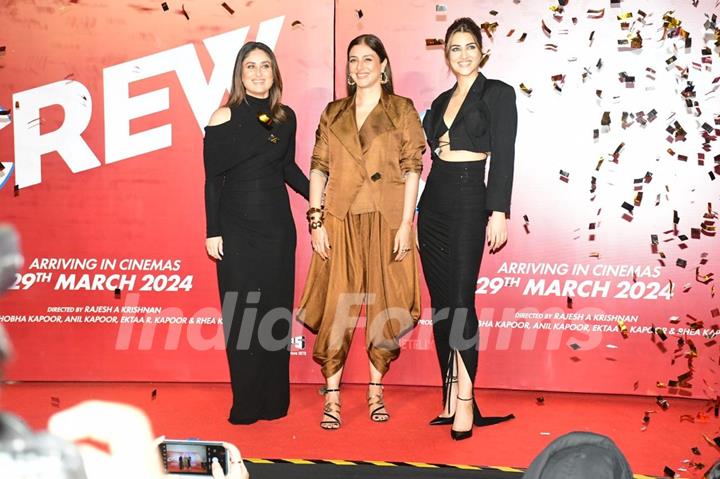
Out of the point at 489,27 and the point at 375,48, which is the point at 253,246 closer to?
the point at 375,48

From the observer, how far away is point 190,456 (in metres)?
2.41

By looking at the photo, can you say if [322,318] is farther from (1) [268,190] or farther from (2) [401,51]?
(2) [401,51]

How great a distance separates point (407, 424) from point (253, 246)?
1218mm

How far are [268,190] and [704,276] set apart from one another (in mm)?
2467

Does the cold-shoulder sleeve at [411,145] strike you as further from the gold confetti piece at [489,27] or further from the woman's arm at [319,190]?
the gold confetti piece at [489,27]

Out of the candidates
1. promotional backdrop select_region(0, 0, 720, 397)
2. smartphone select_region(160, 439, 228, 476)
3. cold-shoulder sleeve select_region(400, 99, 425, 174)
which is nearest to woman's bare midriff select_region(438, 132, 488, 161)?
cold-shoulder sleeve select_region(400, 99, 425, 174)

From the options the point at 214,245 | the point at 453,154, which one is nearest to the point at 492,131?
the point at 453,154

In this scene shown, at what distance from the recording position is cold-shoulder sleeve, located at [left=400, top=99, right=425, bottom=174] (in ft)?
13.0

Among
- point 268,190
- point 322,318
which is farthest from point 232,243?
point 322,318

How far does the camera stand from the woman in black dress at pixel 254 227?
402 cm

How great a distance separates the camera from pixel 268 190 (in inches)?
161

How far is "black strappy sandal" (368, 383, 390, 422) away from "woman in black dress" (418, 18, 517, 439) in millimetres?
374

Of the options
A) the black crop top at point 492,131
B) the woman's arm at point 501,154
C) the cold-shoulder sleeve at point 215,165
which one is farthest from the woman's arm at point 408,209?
the cold-shoulder sleeve at point 215,165

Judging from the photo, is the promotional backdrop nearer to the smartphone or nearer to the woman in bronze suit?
the woman in bronze suit
